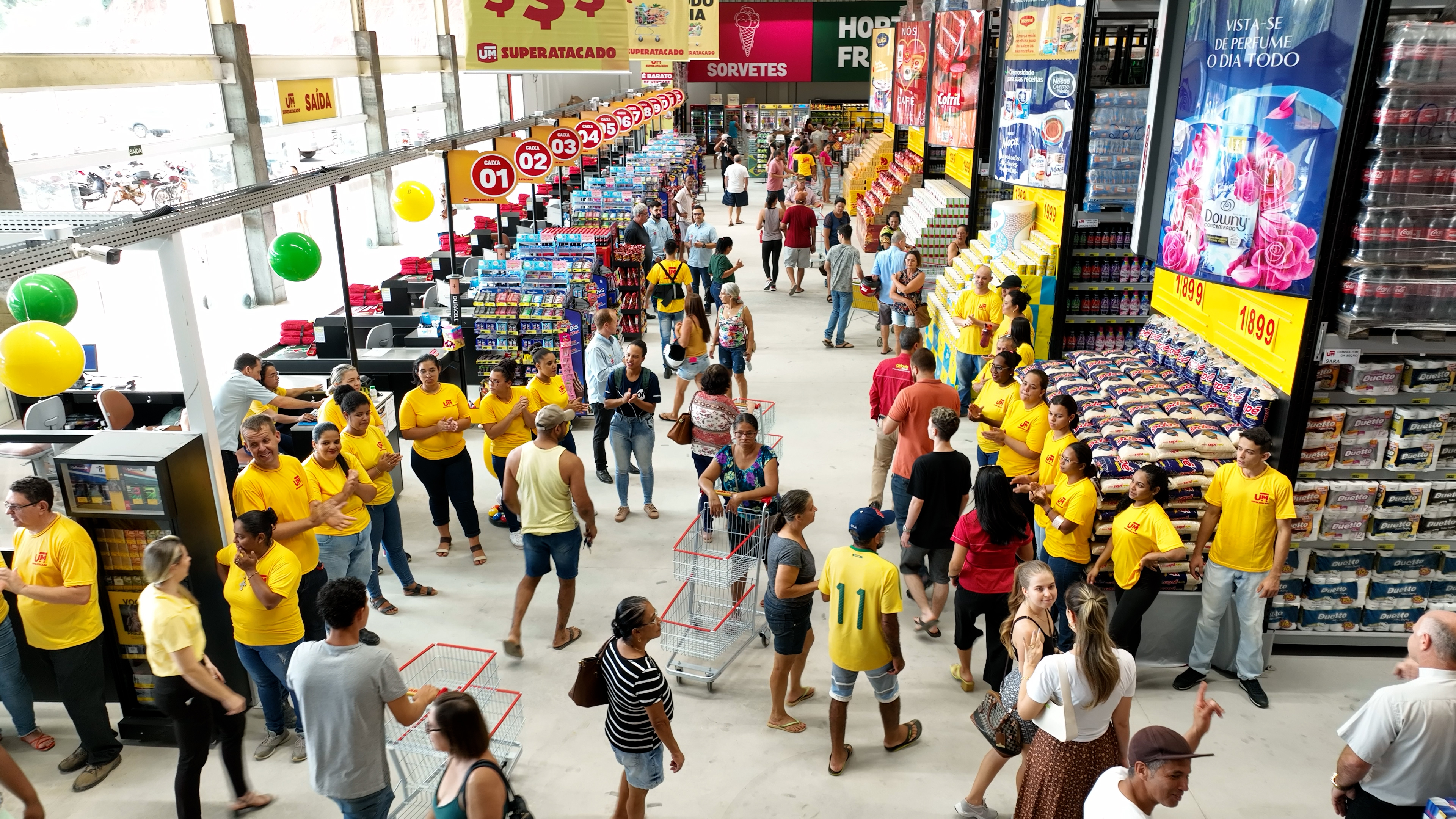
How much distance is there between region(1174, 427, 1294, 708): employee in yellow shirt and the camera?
5.30 m

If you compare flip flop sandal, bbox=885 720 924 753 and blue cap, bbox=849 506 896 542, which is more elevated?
blue cap, bbox=849 506 896 542

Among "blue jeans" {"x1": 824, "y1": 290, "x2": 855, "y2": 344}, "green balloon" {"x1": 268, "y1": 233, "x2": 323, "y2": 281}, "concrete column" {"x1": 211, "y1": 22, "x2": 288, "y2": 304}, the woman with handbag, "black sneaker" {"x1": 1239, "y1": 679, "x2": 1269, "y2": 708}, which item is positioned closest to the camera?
the woman with handbag

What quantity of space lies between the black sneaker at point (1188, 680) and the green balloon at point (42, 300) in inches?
298

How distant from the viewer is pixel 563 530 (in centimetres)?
589

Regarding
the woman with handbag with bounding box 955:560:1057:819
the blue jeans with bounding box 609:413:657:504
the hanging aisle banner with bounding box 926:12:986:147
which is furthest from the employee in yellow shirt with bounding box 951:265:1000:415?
the woman with handbag with bounding box 955:560:1057:819

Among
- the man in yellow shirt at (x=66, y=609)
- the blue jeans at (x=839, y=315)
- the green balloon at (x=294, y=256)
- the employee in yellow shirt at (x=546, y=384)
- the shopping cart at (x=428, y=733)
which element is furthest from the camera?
the blue jeans at (x=839, y=315)

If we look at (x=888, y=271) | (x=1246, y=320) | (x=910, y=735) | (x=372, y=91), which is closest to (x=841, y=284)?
(x=888, y=271)

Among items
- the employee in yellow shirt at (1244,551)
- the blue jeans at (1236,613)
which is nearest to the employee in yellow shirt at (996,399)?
the employee in yellow shirt at (1244,551)

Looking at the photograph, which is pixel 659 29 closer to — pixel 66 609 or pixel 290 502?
pixel 290 502

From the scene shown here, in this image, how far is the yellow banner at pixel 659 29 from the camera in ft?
51.5

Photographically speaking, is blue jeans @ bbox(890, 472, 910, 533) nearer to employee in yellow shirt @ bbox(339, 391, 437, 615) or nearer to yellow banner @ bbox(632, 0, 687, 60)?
employee in yellow shirt @ bbox(339, 391, 437, 615)

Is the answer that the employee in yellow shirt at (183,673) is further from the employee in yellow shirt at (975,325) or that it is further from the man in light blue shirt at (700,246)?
the man in light blue shirt at (700,246)

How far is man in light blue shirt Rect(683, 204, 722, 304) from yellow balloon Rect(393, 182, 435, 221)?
→ 3.64 meters

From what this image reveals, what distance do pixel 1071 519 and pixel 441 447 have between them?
4413mm
